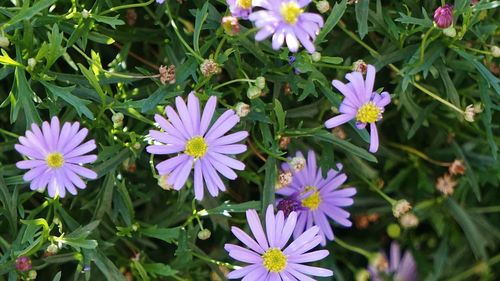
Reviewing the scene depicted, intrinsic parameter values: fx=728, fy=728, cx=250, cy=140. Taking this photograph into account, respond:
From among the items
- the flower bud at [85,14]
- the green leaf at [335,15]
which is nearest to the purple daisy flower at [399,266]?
the green leaf at [335,15]

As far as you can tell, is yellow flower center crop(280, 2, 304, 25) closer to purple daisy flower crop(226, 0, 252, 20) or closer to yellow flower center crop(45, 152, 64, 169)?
purple daisy flower crop(226, 0, 252, 20)

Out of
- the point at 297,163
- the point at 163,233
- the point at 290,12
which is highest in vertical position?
the point at 290,12

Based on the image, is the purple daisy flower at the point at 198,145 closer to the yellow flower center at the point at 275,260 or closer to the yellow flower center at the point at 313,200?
the yellow flower center at the point at 275,260

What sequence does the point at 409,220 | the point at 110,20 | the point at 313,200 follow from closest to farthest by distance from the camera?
the point at 110,20 → the point at 313,200 → the point at 409,220

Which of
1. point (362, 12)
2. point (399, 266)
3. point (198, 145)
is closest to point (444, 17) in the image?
point (362, 12)

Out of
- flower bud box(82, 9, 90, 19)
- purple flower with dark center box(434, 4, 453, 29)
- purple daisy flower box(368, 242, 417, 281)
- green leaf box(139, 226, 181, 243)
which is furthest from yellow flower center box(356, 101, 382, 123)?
purple daisy flower box(368, 242, 417, 281)

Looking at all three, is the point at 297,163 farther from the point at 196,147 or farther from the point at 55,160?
the point at 55,160
